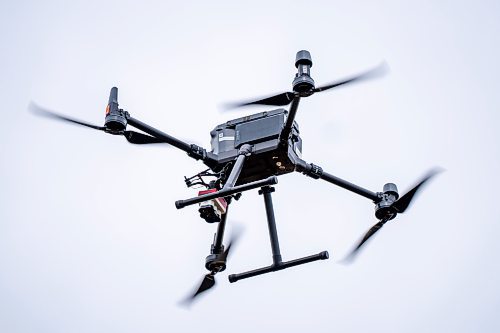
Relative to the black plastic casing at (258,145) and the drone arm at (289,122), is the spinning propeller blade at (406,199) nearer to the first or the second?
the black plastic casing at (258,145)

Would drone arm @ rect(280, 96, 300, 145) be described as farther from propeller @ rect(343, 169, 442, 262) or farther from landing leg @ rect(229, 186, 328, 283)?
propeller @ rect(343, 169, 442, 262)

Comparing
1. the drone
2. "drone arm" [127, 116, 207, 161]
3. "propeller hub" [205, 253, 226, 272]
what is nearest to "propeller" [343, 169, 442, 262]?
the drone

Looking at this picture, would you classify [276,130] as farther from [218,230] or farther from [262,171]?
[218,230]

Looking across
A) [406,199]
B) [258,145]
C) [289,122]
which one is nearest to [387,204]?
[406,199]

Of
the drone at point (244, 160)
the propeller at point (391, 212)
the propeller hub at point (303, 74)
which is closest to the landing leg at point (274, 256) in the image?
the drone at point (244, 160)

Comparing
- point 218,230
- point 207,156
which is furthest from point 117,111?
point 218,230

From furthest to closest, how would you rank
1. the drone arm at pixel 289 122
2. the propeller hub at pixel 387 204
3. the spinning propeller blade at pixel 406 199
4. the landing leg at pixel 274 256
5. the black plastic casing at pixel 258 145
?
the propeller hub at pixel 387 204, the spinning propeller blade at pixel 406 199, the black plastic casing at pixel 258 145, the landing leg at pixel 274 256, the drone arm at pixel 289 122
